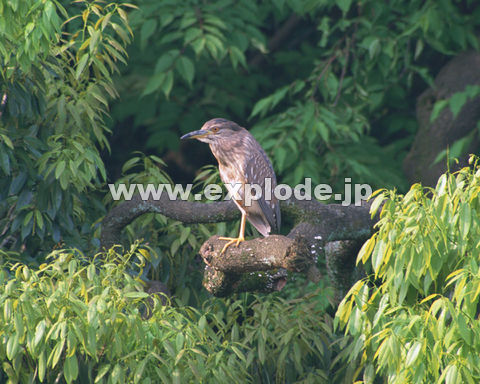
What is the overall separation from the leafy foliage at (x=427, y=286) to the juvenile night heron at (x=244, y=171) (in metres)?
1.30

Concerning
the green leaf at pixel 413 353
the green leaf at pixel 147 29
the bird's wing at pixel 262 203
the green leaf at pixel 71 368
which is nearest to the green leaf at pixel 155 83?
the green leaf at pixel 147 29

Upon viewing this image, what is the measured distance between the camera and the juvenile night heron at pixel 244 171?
4402mm

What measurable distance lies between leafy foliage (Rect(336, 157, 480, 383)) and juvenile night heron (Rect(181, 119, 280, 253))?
1.30 m

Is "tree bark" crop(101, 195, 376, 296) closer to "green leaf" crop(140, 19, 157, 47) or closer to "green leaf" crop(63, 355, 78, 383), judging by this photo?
"green leaf" crop(63, 355, 78, 383)

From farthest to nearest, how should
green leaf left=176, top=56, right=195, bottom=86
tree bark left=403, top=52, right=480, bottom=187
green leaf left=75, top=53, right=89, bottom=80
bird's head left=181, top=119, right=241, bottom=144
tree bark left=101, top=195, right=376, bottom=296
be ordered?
tree bark left=403, top=52, right=480, bottom=187, green leaf left=176, top=56, right=195, bottom=86, bird's head left=181, top=119, right=241, bottom=144, green leaf left=75, top=53, right=89, bottom=80, tree bark left=101, top=195, right=376, bottom=296

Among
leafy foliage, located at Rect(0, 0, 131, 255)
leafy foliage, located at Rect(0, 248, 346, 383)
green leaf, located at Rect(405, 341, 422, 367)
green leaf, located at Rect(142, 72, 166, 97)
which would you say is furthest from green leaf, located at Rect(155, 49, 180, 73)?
green leaf, located at Rect(405, 341, 422, 367)

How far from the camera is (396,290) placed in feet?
9.90

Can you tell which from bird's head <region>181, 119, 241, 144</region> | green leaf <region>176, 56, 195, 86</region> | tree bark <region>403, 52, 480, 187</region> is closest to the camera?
bird's head <region>181, 119, 241, 144</region>

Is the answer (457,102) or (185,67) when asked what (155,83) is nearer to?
(185,67)

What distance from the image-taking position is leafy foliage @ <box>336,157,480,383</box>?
2787 mm

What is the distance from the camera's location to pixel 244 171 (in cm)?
447

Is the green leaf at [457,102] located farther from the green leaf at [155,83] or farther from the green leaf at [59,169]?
the green leaf at [59,169]

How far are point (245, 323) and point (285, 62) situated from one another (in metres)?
3.09

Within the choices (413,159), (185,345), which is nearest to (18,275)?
(185,345)
